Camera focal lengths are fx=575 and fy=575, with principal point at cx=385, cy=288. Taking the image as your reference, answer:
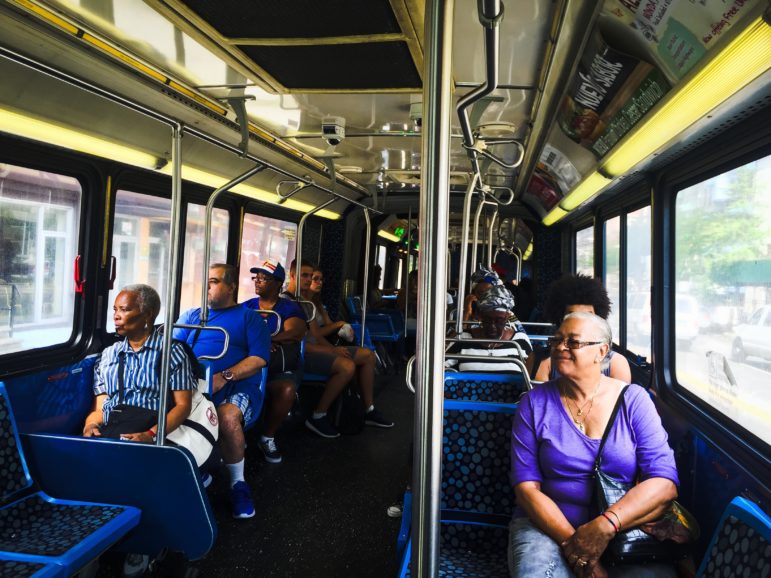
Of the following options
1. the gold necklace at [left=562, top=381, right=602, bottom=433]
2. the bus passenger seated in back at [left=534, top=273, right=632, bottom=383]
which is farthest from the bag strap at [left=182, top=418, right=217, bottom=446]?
the bus passenger seated in back at [left=534, top=273, right=632, bottom=383]

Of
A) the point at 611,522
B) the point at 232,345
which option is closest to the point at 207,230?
the point at 232,345

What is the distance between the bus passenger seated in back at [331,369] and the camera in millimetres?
5047

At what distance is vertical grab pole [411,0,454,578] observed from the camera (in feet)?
2.87

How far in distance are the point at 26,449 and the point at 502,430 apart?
1.94 m

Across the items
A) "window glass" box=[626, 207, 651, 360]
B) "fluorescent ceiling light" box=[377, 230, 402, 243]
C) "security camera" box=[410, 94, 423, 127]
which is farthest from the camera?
"fluorescent ceiling light" box=[377, 230, 402, 243]

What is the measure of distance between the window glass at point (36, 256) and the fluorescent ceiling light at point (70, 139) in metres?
0.21

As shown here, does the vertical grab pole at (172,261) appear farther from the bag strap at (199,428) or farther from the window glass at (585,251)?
the window glass at (585,251)

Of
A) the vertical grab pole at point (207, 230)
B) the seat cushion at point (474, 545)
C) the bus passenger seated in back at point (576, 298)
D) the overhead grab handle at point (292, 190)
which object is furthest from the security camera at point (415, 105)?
the seat cushion at point (474, 545)

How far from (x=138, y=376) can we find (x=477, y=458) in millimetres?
1765

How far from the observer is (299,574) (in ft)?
9.05

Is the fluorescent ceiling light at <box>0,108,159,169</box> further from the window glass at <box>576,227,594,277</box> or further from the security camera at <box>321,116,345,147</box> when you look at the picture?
the window glass at <box>576,227,594,277</box>

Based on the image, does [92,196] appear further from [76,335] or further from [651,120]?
[651,120]

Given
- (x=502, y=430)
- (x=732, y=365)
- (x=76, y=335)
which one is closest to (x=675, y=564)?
(x=502, y=430)

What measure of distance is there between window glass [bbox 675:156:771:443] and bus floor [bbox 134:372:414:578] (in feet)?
5.95
